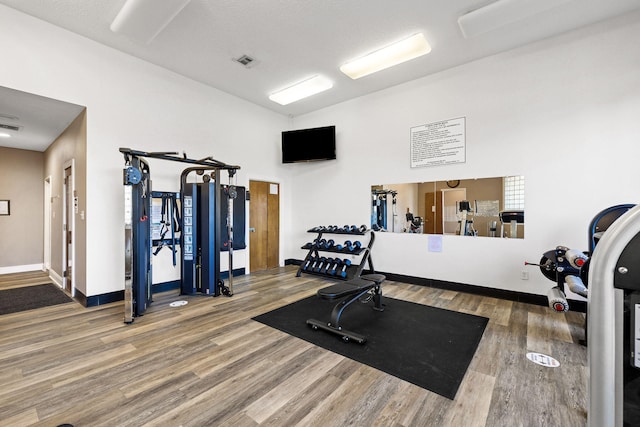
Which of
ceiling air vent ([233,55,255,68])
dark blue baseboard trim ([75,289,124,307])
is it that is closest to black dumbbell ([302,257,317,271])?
dark blue baseboard trim ([75,289,124,307])

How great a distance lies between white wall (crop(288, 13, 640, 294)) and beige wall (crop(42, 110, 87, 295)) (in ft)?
15.1

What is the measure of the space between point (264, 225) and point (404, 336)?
4.07 meters

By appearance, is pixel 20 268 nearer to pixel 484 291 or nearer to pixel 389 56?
pixel 389 56

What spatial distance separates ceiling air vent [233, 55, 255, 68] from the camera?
4.15 m

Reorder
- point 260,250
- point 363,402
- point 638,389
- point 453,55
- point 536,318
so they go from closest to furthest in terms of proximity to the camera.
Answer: point 638,389, point 363,402, point 536,318, point 453,55, point 260,250

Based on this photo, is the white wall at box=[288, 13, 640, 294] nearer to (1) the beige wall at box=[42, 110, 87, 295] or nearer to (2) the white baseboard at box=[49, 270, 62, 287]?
(1) the beige wall at box=[42, 110, 87, 295]

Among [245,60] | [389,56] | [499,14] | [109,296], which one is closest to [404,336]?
[499,14]

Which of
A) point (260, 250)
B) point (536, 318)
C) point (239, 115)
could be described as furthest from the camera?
point (260, 250)

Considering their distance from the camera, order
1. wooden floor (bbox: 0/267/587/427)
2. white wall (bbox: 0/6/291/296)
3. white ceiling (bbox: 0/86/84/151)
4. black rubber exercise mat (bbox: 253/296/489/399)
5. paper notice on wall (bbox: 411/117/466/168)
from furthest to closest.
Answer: paper notice on wall (bbox: 411/117/466/168)
white ceiling (bbox: 0/86/84/151)
white wall (bbox: 0/6/291/296)
black rubber exercise mat (bbox: 253/296/489/399)
wooden floor (bbox: 0/267/587/427)

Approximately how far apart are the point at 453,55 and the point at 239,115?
13.1 ft

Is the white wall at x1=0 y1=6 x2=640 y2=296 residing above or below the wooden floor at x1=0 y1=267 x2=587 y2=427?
above

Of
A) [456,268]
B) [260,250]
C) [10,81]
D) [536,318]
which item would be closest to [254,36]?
[10,81]

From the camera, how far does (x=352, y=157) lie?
5680mm

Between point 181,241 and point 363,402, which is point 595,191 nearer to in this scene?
point 363,402
